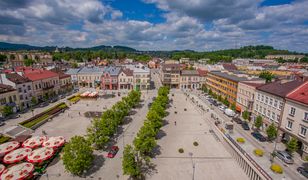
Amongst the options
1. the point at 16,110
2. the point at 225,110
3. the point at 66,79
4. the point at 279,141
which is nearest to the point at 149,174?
the point at 279,141

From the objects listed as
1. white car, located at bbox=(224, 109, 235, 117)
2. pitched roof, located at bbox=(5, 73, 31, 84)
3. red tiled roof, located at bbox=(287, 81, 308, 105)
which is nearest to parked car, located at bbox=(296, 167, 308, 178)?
red tiled roof, located at bbox=(287, 81, 308, 105)

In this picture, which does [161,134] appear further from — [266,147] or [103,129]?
[266,147]

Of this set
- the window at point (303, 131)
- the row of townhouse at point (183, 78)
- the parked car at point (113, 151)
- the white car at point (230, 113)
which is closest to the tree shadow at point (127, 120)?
the parked car at point (113, 151)

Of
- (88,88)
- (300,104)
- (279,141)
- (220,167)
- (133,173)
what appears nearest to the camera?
(133,173)

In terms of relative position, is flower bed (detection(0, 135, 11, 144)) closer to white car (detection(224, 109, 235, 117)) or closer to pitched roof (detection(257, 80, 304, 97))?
white car (detection(224, 109, 235, 117))

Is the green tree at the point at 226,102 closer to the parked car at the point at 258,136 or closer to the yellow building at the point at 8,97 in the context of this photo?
the parked car at the point at 258,136

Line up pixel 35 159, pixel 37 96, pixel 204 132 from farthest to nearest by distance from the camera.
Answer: pixel 37 96 < pixel 204 132 < pixel 35 159

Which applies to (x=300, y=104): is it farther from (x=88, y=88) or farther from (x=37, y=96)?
(x=88, y=88)

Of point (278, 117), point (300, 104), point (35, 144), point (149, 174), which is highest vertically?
point (300, 104)
